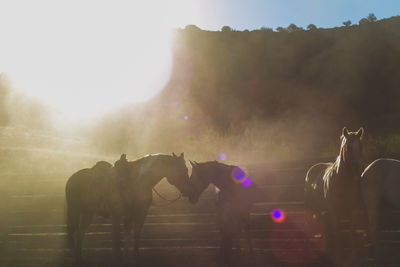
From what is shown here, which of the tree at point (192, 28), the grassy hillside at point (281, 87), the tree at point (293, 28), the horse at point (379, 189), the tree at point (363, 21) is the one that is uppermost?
the tree at point (192, 28)

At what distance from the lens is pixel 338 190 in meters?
6.12

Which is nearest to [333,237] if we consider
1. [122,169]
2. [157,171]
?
[157,171]

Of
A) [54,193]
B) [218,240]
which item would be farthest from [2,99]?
[218,240]

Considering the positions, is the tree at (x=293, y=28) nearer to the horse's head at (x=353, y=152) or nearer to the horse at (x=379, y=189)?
the horse at (x=379, y=189)

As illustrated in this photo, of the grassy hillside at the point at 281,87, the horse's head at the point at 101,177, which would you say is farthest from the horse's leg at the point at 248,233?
the grassy hillside at the point at 281,87

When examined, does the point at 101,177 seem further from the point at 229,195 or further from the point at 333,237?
the point at 333,237

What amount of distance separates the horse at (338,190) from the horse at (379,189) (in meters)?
0.19

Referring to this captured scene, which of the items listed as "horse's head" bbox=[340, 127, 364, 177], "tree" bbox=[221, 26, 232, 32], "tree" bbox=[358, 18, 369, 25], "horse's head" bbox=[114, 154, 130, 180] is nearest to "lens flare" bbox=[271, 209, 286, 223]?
"horse's head" bbox=[340, 127, 364, 177]

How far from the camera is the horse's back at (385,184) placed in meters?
6.01

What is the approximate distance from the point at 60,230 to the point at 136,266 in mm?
4263

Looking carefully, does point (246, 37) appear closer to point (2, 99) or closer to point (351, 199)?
point (2, 99)

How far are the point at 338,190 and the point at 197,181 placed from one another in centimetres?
318

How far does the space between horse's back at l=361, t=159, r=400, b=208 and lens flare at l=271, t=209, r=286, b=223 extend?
2.57m

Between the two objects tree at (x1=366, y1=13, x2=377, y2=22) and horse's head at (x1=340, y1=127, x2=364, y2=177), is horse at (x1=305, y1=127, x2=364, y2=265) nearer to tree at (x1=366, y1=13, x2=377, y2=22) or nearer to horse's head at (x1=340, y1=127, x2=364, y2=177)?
horse's head at (x1=340, y1=127, x2=364, y2=177)
